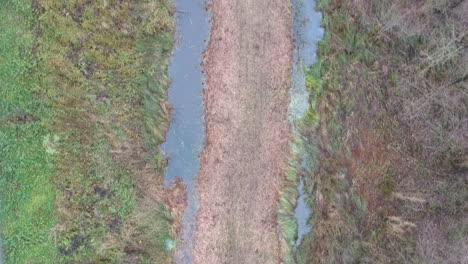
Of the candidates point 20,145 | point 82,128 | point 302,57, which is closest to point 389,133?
point 302,57

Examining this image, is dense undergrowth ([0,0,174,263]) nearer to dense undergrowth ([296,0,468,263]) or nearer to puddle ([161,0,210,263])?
puddle ([161,0,210,263])

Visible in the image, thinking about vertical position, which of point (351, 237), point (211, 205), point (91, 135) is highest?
point (91, 135)

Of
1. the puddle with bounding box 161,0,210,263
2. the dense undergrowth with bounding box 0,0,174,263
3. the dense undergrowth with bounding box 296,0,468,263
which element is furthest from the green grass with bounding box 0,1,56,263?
the dense undergrowth with bounding box 296,0,468,263

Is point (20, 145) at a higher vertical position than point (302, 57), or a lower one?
lower

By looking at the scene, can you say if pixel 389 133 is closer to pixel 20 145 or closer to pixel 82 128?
pixel 82 128

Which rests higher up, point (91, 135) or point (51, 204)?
point (91, 135)

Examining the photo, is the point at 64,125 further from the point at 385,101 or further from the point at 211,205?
the point at 385,101

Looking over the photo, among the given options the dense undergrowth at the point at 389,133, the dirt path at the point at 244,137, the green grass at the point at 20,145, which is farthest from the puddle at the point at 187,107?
the green grass at the point at 20,145

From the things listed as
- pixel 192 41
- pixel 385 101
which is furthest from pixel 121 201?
pixel 385 101
